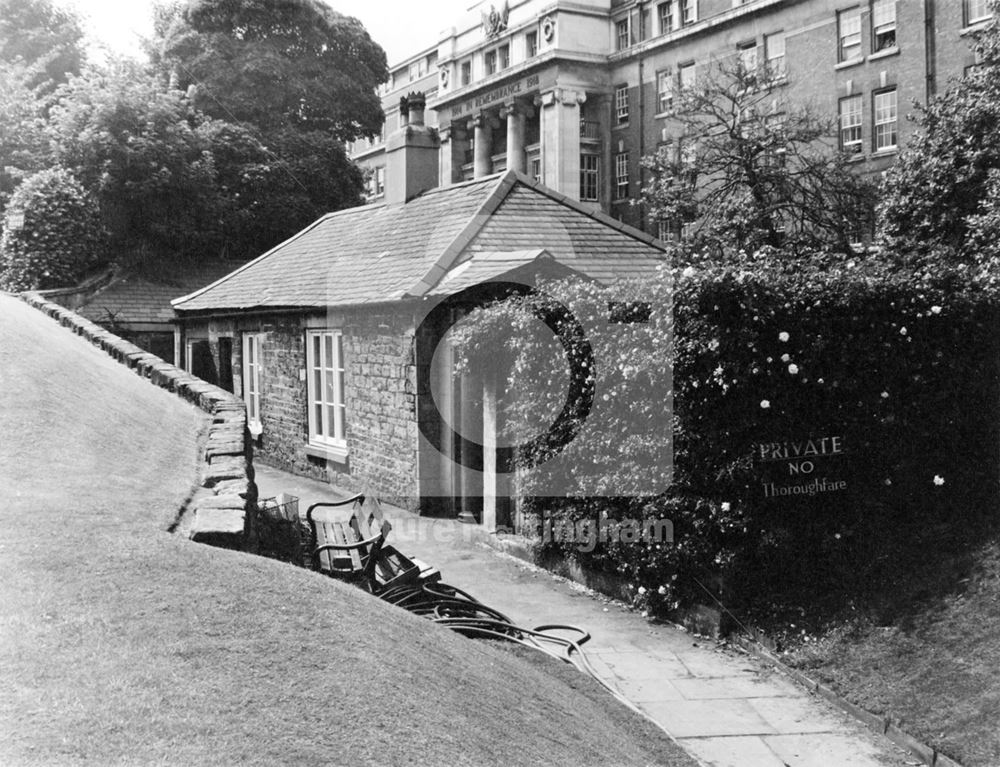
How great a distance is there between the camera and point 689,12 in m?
46.0

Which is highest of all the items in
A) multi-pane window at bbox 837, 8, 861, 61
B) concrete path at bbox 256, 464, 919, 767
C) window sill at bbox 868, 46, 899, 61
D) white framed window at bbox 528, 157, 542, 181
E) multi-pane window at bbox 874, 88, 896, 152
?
multi-pane window at bbox 837, 8, 861, 61

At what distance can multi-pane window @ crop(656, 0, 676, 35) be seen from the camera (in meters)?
47.1

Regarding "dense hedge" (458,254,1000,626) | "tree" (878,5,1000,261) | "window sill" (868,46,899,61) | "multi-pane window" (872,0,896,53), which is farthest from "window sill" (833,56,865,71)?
"dense hedge" (458,254,1000,626)

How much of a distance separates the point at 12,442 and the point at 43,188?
92.1 feet

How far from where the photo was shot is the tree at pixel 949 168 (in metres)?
16.9

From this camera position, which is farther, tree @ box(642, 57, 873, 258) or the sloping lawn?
tree @ box(642, 57, 873, 258)

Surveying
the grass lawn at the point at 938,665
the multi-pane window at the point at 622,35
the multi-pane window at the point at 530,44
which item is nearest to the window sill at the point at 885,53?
the multi-pane window at the point at 622,35

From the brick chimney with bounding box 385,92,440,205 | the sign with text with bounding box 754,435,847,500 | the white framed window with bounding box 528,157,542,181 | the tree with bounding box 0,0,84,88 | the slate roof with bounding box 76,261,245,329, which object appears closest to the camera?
the sign with text with bounding box 754,435,847,500

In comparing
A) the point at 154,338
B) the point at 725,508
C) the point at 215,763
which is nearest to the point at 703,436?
the point at 725,508

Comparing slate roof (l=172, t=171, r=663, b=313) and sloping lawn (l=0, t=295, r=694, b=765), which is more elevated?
slate roof (l=172, t=171, r=663, b=313)

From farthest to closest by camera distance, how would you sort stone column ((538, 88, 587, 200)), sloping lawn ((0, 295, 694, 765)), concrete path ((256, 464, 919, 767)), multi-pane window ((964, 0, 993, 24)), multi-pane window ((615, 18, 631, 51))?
stone column ((538, 88, 587, 200)), multi-pane window ((615, 18, 631, 51)), multi-pane window ((964, 0, 993, 24)), concrete path ((256, 464, 919, 767)), sloping lawn ((0, 295, 694, 765))

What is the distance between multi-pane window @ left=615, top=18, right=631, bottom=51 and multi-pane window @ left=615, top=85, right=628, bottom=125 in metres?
2.00

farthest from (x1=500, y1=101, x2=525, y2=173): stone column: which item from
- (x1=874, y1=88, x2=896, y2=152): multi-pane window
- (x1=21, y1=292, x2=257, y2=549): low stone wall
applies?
(x1=21, y1=292, x2=257, y2=549): low stone wall

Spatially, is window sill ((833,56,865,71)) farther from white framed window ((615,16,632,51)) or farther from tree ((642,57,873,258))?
white framed window ((615,16,632,51))
